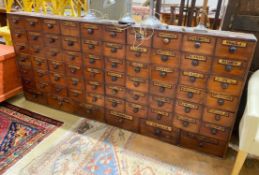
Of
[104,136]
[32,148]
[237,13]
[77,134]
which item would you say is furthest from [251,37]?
[32,148]

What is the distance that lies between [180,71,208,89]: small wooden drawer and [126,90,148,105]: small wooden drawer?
35cm

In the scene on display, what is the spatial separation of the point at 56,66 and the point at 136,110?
873 mm

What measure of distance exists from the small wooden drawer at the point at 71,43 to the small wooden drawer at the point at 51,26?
98 mm

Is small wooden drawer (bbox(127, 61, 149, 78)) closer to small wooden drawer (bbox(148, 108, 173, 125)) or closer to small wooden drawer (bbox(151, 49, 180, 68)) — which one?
small wooden drawer (bbox(151, 49, 180, 68))

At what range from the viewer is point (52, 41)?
1.93 meters

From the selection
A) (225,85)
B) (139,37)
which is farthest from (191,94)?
(139,37)

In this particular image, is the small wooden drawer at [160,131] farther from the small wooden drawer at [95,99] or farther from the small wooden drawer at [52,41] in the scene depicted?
the small wooden drawer at [52,41]

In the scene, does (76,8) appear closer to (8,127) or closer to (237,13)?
(8,127)

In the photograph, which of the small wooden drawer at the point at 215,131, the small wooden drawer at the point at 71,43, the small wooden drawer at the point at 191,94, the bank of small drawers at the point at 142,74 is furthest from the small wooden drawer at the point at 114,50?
the small wooden drawer at the point at 215,131

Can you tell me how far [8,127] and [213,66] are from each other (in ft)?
6.13

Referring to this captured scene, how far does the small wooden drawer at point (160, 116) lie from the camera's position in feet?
5.72

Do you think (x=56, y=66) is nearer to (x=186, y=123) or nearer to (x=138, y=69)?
(x=138, y=69)

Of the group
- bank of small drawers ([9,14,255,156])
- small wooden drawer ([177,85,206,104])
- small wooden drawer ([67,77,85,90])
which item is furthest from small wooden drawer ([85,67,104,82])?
small wooden drawer ([177,85,206,104])

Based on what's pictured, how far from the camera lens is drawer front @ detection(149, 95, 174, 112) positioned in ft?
5.53
